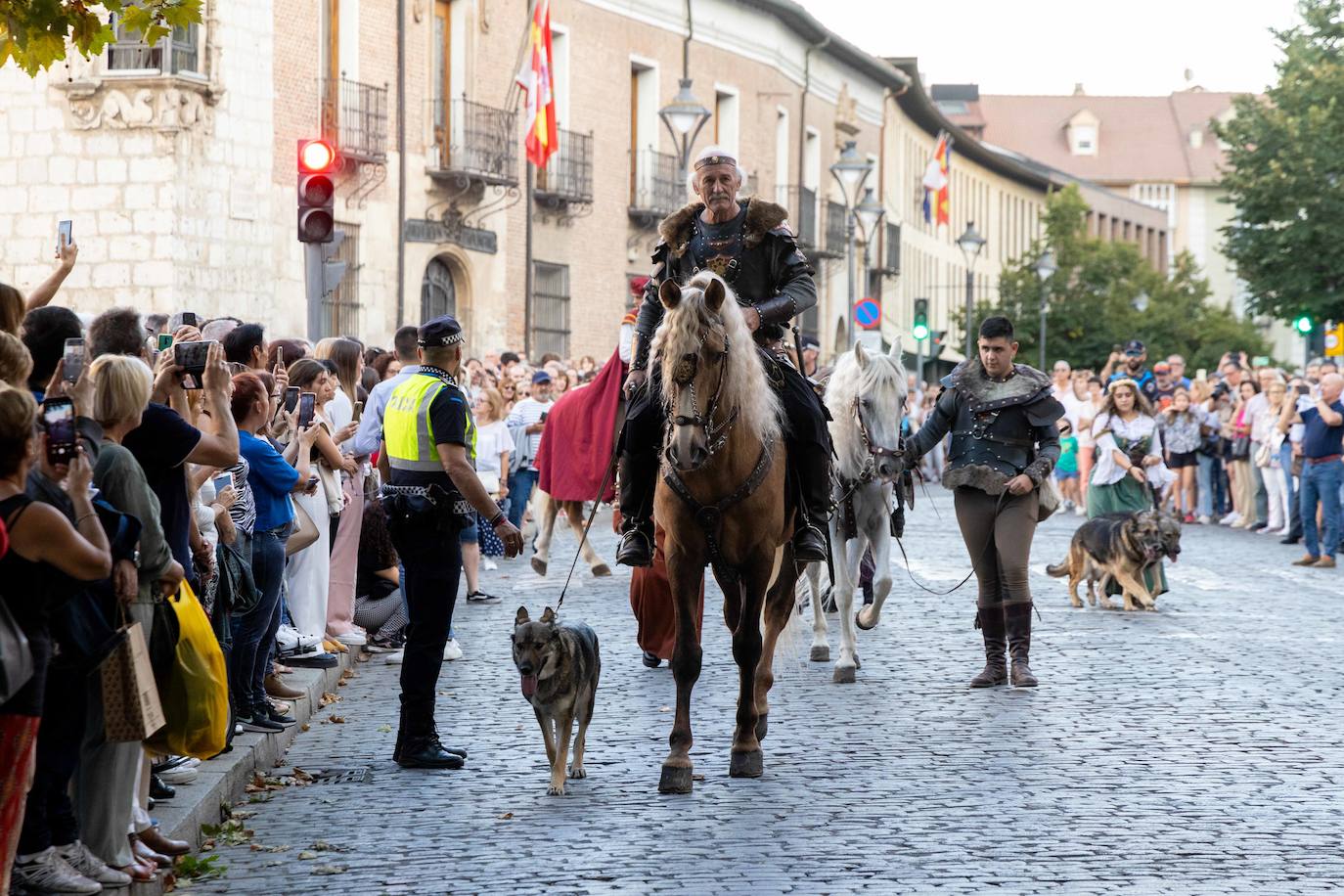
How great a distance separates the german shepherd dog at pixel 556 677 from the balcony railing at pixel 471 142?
24930mm

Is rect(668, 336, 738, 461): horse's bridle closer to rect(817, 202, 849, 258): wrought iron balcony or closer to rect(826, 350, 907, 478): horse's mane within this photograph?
rect(826, 350, 907, 478): horse's mane

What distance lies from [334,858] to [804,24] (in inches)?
1756

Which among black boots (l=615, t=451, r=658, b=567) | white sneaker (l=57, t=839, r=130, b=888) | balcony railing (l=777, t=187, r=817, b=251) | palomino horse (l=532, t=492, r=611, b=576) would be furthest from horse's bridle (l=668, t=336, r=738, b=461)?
balcony railing (l=777, t=187, r=817, b=251)

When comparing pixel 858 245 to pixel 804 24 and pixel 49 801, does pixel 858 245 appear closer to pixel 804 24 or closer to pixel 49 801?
pixel 804 24

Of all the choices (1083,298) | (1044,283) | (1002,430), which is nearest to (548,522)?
(1002,430)

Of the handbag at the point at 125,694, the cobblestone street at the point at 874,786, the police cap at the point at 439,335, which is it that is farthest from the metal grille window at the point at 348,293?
the handbag at the point at 125,694

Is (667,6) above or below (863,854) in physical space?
above

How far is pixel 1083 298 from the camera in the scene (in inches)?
2571

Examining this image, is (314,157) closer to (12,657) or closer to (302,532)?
(302,532)

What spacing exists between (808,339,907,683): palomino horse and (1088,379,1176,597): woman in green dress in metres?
4.89

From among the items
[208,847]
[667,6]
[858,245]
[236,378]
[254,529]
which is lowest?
[208,847]

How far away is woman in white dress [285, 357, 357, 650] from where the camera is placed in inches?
454

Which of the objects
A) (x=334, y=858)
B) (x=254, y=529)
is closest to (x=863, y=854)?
(x=334, y=858)

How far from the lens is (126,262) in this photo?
1039 inches
